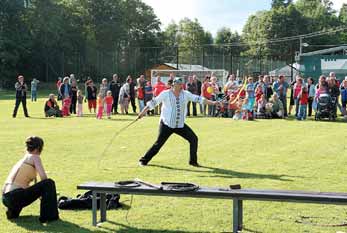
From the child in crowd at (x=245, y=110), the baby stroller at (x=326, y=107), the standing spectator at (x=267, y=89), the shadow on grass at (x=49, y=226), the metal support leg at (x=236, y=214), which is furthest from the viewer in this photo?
the standing spectator at (x=267, y=89)

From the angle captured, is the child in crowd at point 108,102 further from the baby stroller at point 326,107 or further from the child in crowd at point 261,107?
the baby stroller at point 326,107

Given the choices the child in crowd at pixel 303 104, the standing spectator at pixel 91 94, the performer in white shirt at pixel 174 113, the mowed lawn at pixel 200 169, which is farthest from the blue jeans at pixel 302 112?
the performer in white shirt at pixel 174 113

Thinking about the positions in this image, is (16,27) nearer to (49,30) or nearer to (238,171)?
(49,30)

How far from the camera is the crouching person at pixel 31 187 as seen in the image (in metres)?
7.45

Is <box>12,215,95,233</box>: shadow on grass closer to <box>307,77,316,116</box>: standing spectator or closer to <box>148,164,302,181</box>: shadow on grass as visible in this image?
<box>148,164,302,181</box>: shadow on grass

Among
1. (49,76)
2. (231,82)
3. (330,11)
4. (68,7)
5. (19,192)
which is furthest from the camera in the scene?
(330,11)

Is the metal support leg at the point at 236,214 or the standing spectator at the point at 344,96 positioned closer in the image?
the metal support leg at the point at 236,214

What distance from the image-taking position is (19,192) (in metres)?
Answer: 7.46

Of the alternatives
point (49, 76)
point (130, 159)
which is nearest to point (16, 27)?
point (49, 76)

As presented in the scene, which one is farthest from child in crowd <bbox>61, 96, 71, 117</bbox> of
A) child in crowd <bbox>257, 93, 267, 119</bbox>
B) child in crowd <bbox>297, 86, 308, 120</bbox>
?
child in crowd <bbox>297, 86, 308, 120</bbox>

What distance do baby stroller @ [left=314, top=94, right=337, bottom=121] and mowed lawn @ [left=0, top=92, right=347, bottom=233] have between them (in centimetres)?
147

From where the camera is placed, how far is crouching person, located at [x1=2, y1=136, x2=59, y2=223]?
745 centimetres

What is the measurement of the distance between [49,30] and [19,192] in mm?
65696

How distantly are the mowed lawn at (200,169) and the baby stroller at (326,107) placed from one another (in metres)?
1.47
